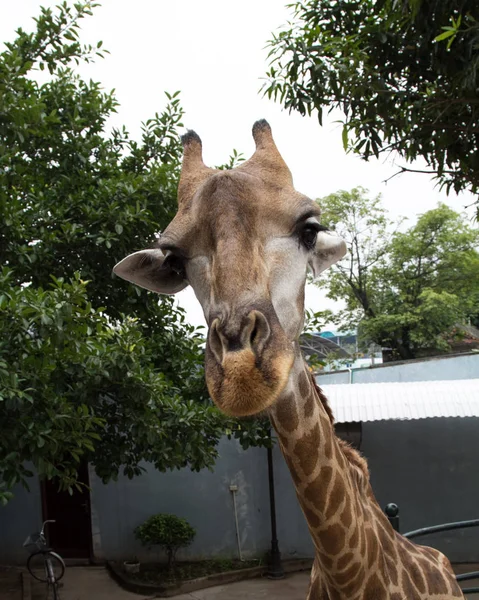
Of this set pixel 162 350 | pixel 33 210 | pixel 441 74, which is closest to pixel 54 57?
pixel 33 210

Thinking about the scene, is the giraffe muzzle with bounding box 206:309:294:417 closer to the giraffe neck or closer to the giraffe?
the giraffe

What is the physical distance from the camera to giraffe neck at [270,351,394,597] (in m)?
2.11

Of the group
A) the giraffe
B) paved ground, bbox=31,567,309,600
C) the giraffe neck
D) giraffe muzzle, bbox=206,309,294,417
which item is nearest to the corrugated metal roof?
paved ground, bbox=31,567,309,600

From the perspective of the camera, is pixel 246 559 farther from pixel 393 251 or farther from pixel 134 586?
pixel 393 251

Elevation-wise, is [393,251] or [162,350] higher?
[393,251]

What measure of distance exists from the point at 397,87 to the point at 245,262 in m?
4.66

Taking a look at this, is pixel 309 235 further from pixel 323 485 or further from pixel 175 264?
pixel 323 485

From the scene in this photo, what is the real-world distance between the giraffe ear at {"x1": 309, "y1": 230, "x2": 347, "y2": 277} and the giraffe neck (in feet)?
1.08

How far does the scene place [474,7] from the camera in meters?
4.74

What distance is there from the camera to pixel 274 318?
5.54 ft

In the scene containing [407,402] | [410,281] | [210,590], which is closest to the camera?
[407,402]

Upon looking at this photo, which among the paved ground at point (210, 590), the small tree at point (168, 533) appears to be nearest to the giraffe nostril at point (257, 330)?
the paved ground at point (210, 590)

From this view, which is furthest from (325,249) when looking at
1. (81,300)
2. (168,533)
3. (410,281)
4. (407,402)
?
(410,281)

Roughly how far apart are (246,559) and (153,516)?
162 centimetres
